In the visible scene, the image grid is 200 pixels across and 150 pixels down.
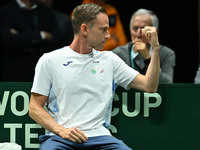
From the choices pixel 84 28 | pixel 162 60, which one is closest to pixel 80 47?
pixel 84 28

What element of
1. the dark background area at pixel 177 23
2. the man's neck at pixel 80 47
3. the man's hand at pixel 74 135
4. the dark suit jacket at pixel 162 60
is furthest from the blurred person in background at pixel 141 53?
the dark background area at pixel 177 23

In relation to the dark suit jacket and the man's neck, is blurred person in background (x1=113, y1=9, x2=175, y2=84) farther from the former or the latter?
the man's neck

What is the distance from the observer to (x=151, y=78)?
12.7 ft

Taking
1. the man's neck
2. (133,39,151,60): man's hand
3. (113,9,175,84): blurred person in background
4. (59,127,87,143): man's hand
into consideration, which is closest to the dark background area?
(113,9,175,84): blurred person in background

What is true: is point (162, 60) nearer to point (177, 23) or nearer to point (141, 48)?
point (141, 48)

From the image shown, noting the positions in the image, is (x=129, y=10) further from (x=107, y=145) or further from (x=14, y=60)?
(x=107, y=145)

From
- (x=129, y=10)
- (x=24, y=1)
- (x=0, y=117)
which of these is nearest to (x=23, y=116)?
(x=0, y=117)

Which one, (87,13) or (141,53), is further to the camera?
(141,53)

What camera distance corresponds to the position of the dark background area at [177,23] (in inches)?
272

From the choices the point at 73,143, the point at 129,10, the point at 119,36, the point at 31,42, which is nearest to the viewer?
the point at 73,143

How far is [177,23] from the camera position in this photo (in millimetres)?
6949

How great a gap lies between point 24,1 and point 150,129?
7.58 ft

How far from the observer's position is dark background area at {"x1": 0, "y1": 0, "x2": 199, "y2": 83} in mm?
6914

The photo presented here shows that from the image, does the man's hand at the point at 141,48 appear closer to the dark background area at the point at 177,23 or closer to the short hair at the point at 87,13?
the short hair at the point at 87,13
